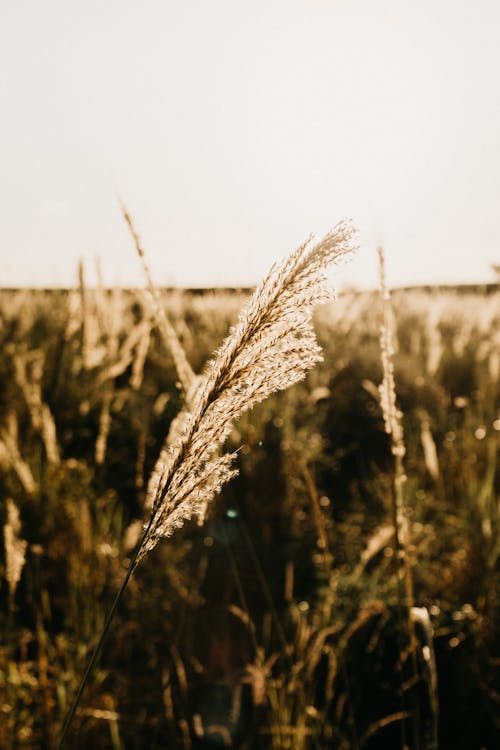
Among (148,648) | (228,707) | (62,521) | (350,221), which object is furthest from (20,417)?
(350,221)

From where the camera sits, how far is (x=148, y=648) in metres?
2.19

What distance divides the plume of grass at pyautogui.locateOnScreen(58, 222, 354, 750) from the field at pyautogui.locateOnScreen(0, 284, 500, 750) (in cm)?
46

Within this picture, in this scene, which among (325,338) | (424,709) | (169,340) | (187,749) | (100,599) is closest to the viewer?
(169,340)

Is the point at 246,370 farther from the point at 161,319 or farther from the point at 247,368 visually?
the point at 161,319

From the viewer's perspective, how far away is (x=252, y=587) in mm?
2734

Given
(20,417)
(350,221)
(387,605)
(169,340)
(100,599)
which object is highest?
(350,221)

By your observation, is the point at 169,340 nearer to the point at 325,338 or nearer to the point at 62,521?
the point at 62,521

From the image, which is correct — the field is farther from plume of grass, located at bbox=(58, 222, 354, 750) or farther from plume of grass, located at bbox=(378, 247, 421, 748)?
plume of grass, located at bbox=(58, 222, 354, 750)

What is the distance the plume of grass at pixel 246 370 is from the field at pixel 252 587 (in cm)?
46

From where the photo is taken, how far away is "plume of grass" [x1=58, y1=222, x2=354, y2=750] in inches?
25.6

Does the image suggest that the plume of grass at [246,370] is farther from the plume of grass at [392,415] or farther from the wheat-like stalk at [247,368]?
the plume of grass at [392,415]

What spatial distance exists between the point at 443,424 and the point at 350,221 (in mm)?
3465

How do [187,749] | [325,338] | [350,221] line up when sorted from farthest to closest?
[325,338] < [187,749] < [350,221]

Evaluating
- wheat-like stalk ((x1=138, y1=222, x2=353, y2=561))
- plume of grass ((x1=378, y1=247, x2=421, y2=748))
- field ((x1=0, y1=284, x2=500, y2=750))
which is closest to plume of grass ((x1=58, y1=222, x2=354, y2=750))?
wheat-like stalk ((x1=138, y1=222, x2=353, y2=561))
